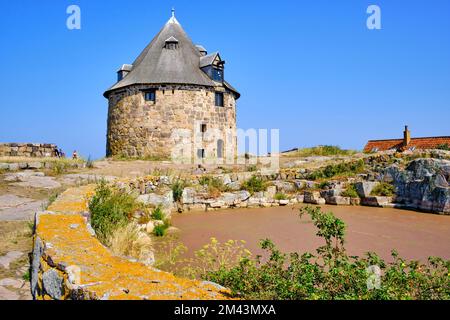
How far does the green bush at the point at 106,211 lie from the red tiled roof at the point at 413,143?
24.9 m

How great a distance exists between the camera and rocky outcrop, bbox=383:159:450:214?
41.7 feet

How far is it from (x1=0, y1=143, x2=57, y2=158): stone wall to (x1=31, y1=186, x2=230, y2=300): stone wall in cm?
1848

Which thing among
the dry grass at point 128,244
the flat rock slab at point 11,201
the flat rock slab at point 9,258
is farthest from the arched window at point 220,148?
the flat rock slab at point 9,258

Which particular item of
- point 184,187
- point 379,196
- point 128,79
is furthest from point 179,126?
point 379,196

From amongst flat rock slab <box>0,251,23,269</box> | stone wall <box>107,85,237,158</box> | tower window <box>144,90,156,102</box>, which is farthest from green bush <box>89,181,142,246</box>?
tower window <box>144,90,156,102</box>

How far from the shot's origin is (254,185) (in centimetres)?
1525

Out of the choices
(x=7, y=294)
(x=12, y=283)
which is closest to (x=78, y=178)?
(x=12, y=283)

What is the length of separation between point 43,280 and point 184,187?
10005mm

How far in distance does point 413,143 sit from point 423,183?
19.2 m

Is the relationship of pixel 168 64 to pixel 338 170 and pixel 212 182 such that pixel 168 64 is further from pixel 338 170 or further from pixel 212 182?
pixel 338 170

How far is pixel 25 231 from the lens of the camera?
6.78 m

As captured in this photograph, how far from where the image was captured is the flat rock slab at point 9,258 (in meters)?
5.35

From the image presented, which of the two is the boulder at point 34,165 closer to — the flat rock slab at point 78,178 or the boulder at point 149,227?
the flat rock slab at point 78,178
